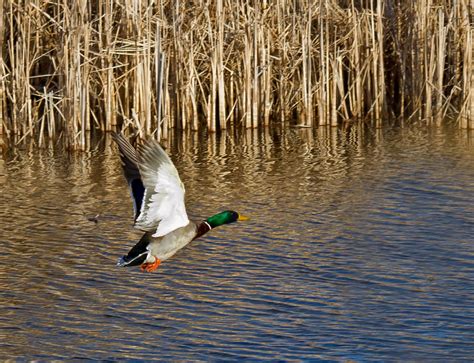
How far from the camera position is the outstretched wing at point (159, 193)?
556cm

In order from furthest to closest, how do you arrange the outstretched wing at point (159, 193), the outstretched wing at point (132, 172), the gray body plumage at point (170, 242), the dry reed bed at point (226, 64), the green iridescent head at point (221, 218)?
1. the dry reed bed at point (226, 64)
2. the green iridescent head at point (221, 218)
3. the gray body plumage at point (170, 242)
4. the outstretched wing at point (132, 172)
5. the outstretched wing at point (159, 193)

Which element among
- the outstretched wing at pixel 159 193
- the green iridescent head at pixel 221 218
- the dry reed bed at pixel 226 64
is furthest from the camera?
the dry reed bed at pixel 226 64

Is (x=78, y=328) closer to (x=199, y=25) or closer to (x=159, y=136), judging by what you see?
(x=159, y=136)

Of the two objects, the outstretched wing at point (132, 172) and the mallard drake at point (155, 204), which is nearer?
the mallard drake at point (155, 204)

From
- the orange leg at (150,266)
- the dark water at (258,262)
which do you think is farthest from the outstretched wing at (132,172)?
the dark water at (258,262)

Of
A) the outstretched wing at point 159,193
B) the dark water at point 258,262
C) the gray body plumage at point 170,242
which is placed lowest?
the dark water at point 258,262

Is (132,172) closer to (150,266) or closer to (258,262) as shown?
(150,266)

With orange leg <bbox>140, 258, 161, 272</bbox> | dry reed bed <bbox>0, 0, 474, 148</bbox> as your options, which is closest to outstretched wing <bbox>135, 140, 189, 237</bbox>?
orange leg <bbox>140, 258, 161, 272</bbox>

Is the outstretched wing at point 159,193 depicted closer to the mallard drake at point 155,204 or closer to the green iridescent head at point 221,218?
the mallard drake at point 155,204

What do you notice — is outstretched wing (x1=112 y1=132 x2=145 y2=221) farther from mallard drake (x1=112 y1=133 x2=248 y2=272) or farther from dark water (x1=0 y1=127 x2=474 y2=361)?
dark water (x1=0 y1=127 x2=474 y2=361)

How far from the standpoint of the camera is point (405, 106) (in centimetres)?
1402

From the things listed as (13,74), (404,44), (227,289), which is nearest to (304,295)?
(227,289)

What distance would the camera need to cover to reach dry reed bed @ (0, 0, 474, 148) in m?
11.8

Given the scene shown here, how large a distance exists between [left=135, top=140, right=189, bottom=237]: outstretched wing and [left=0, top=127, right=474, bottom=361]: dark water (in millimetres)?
616
